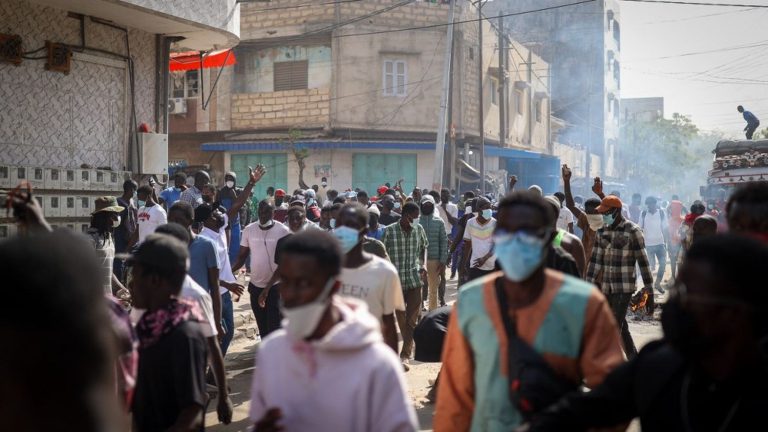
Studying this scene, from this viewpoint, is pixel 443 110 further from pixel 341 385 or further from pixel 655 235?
pixel 341 385

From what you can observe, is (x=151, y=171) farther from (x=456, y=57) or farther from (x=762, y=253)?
(x=456, y=57)

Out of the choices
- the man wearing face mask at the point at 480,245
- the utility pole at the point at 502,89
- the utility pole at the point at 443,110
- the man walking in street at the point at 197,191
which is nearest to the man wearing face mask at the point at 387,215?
the man wearing face mask at the point at 480,245

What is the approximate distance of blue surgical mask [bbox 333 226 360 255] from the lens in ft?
16.8

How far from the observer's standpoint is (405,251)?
29.5ft

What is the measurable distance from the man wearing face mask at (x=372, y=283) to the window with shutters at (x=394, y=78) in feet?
77.7

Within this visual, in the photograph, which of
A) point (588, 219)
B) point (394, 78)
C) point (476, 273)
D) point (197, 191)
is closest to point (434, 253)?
point (476, 273)

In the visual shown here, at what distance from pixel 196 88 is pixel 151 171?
17.4m

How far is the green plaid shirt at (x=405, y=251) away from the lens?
8.76 meters

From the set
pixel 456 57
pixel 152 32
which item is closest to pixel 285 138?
pixel 456 57

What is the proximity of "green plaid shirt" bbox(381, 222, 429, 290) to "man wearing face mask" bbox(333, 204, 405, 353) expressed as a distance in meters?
3.53

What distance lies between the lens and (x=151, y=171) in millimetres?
12523

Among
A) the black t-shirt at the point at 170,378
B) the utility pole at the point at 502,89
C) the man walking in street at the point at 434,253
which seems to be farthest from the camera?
the utility pole at the point at 502,89

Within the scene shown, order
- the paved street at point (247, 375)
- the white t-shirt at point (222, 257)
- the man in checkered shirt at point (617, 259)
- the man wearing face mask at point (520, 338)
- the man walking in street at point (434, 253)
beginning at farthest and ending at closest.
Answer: the man walking in street at point (434, 253)
the man in checkered shirt at point (617, 259)
the white t-shirt at point (222, 257)
the paved street at point (247, 375)
the man wearing face mask at point (520, 338)

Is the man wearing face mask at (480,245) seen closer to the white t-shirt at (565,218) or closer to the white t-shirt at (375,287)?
the white t-shirt at (565,218)
